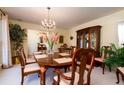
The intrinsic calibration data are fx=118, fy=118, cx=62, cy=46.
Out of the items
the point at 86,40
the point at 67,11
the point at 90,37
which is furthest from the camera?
the point at 86,40

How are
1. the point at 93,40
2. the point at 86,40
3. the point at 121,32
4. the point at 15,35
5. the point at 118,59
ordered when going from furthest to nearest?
1. the point at 86,40
2. the point at 15,35
3. the point at 93,40
4. the point at 121,32
5. the point at 118,59

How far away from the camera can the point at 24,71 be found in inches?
106

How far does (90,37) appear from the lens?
17.1ft

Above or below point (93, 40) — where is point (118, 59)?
below

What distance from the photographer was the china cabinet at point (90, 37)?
4723 millimetres

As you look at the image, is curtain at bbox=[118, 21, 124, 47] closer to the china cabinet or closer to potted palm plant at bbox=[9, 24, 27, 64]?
the china cabinet

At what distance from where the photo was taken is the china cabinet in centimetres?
472

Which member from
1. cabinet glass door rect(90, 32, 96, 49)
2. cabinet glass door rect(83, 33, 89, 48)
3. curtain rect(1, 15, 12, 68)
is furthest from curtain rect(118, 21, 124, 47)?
curtain rect(1, 15, 12, 68)

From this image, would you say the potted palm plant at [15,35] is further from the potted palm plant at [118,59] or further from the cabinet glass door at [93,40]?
the potted palm plant at [118,59]

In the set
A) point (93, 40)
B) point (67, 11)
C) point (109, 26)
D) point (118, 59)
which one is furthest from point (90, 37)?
point (118, 59)

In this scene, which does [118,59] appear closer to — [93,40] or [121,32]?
[121,32]
